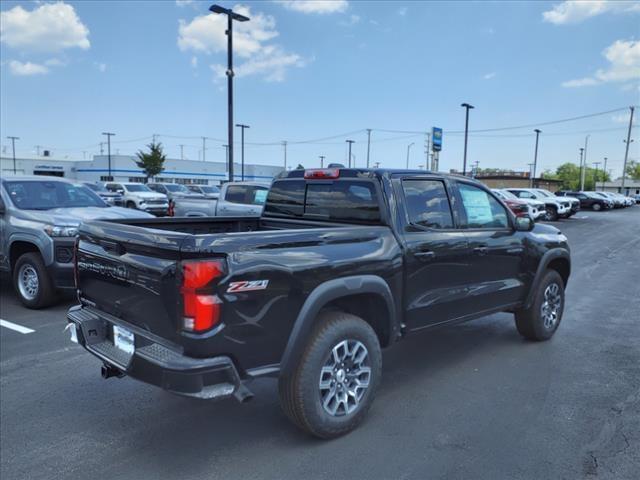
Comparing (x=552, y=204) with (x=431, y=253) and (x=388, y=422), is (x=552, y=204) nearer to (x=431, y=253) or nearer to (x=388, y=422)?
(x=431, y=253)

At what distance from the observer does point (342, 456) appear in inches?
128

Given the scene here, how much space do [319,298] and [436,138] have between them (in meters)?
27.5

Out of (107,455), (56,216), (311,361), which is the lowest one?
(107,455)

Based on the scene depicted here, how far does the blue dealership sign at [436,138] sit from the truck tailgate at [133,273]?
26.7 metres

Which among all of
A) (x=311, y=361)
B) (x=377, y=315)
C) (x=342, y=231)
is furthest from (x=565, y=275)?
(x=311, y=361)

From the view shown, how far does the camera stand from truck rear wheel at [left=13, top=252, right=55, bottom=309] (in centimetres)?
662

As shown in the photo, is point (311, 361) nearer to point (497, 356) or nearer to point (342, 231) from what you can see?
point (342, 231)

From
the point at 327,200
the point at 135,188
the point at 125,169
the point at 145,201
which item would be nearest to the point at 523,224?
the point at 327,200

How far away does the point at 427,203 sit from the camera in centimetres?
427

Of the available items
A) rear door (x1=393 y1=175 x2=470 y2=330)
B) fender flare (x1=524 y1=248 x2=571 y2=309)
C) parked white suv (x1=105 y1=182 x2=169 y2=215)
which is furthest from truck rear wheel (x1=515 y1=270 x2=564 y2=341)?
parked white suv (x1=105 y1=182 x2=169 y2=215)

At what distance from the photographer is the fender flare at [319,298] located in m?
3.14

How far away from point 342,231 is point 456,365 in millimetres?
2210

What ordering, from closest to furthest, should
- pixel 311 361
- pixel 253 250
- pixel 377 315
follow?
pixel 253 250, pixel 311 361, pixel 377 315

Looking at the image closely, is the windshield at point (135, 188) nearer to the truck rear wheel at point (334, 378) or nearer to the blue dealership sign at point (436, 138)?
the blue dealership sign at point (436, 138)
